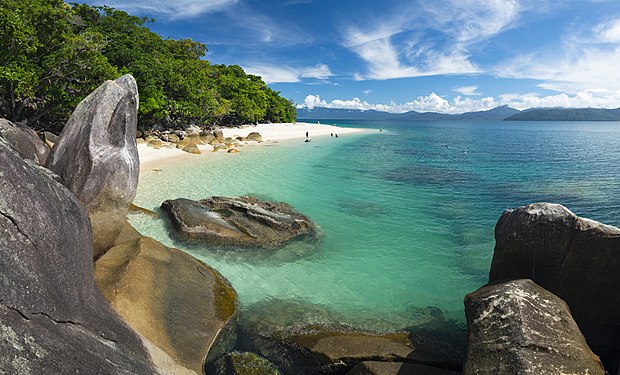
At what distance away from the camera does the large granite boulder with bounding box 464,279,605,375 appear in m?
5.32

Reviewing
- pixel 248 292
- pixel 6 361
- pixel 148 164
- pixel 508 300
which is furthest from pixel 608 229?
pixel 148 164

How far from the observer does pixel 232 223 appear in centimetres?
1480

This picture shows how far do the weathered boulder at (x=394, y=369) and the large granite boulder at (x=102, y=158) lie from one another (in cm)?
734

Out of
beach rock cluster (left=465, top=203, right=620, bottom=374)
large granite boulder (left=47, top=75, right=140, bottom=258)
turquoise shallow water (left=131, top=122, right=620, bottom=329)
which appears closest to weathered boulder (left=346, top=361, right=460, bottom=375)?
beach rock cluster (left=465, top=203, right=620, bottom=374)

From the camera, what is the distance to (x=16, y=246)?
13.3 ft

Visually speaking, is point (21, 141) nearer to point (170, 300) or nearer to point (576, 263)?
point (170, 300)

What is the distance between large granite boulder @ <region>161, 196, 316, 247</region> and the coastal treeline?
1313 cm

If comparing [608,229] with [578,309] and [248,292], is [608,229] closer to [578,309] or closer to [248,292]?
[578,309]

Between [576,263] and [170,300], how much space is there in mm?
9153

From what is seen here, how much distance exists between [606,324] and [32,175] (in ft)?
36.3

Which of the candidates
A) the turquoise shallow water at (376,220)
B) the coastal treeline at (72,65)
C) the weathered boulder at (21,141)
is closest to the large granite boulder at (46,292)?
the turquoise shallow water at (376,220)

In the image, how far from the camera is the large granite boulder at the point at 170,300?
7.08 metres

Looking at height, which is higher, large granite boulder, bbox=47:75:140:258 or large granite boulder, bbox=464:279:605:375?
large granite boulder, bbox=47:75:140:258

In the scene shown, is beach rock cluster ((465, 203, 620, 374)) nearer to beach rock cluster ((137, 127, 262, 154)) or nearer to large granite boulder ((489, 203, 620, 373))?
large granite boulder ((489, 203, 620, 373))
